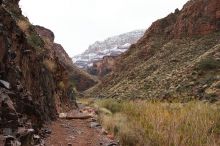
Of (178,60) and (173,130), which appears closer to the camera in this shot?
(173,130)

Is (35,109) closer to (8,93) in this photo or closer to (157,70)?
(8,93)

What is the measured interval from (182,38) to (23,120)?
4266cm

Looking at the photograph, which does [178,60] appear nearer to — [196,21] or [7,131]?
[196,21]

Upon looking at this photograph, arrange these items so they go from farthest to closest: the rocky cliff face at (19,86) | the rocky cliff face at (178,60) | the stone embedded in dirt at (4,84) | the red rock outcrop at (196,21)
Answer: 1. the red rock outcrop at (196,21)
2. the rocky cliff face at (178,60)
3. the stone embedded in dirt at (4,84)
4. the rocky cliff face at (19,86)

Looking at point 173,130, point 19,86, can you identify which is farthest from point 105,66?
point 19,86

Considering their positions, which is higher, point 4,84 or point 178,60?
point 178,60

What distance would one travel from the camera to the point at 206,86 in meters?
29.2

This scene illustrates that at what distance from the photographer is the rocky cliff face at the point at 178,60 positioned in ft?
105

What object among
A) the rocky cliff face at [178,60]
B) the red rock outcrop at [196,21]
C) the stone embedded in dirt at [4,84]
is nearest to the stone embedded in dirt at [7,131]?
the stone embedded in dirt at [4,84]

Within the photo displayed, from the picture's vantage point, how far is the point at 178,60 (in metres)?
41.1

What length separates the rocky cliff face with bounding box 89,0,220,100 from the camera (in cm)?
3206

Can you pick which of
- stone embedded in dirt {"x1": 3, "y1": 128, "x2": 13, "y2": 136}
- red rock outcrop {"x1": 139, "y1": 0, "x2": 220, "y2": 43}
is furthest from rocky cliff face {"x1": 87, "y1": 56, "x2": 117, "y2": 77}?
stone embedded in dirt {"x1": 3, "y1": 128, "x2": 13, "y2": 136}

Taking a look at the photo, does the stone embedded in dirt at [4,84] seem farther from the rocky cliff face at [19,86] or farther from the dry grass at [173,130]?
the dry grass at [173,130]

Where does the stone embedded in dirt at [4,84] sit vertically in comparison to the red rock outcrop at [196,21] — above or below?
below
